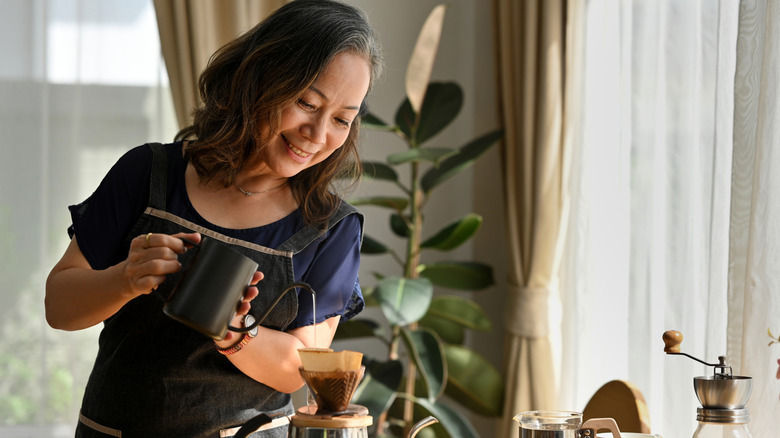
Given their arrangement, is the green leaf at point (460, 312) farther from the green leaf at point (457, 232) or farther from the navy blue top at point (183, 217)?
the navy blue top at point (183, 217)

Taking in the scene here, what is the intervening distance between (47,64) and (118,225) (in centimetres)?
166

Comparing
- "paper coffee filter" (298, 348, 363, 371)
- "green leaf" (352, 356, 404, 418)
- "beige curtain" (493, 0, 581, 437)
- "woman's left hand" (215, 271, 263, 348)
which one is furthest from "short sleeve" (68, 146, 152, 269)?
"beige curtain" (493, 0, 581, 437)

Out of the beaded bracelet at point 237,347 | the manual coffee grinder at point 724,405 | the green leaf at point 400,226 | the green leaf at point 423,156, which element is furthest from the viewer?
the green leaf at point 400,226

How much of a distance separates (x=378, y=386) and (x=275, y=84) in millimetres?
1466

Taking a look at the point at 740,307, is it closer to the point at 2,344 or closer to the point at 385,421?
the point at 385,421

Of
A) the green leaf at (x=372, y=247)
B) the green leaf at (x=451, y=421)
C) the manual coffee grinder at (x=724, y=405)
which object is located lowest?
the green leaf at (x=451, y=421)

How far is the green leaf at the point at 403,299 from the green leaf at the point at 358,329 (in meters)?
0.24

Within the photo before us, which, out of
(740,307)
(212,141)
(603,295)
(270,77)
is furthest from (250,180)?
(603,295)

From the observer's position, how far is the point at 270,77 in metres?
1.27

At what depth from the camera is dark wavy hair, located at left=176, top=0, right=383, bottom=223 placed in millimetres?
1255

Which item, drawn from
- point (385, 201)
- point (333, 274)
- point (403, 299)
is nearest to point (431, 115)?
point (385, 201)

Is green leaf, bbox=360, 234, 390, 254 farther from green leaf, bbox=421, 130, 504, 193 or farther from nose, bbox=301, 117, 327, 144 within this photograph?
nose, bbox=301, 117, 327, 144

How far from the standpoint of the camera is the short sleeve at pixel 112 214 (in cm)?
132

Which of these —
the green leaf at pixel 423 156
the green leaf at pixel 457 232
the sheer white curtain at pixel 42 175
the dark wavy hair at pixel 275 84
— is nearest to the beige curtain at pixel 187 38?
the sheer white curtain at pixel 42 175
